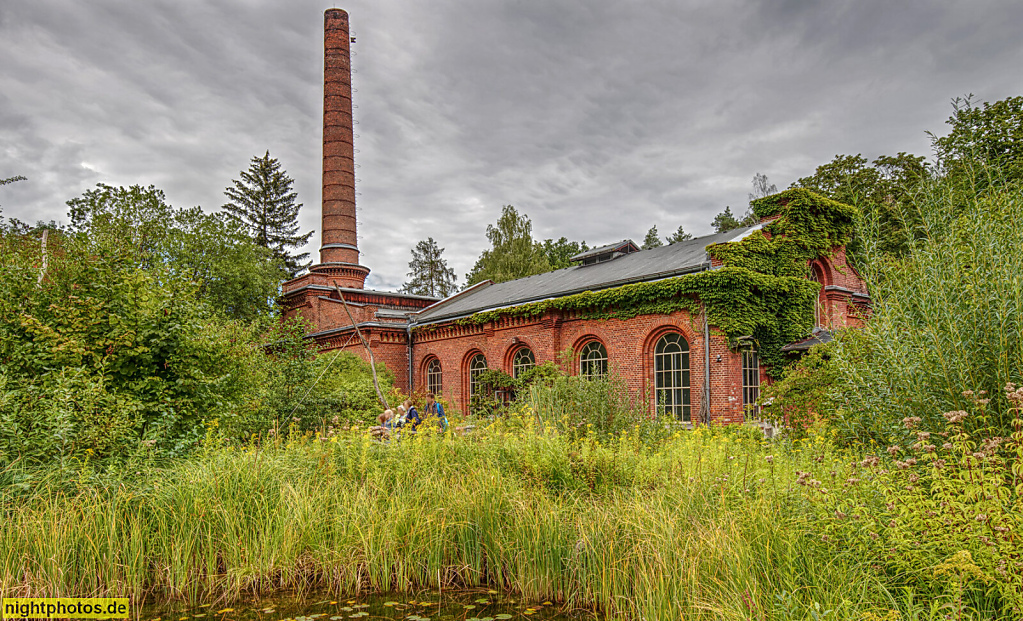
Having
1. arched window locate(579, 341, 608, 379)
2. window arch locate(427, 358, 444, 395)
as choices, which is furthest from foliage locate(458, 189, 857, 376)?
window arch locate(427, 358, 444, 395)

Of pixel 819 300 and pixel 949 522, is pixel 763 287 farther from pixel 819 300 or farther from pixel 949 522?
pixel 949 522

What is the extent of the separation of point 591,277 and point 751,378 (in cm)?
667

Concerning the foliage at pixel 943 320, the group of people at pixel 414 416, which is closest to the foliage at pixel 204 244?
the group of people at pixel 414 416

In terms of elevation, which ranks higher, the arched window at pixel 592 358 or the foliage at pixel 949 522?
the arched window at pixel 592 358

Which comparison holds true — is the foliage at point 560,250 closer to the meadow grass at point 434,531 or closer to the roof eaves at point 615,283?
the roof eaves at point 615,283

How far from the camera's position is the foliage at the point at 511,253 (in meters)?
38.1

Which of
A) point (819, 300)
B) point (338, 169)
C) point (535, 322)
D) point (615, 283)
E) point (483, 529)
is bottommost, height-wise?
point (483, 529)

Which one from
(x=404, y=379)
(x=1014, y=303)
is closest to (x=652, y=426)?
(x=1014, y=303)

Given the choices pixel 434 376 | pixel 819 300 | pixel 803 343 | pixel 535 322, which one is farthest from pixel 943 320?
pixel 434 376

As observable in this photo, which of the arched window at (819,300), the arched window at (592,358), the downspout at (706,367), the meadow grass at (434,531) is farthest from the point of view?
the arched window at (592,358)

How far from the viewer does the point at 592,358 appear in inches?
734

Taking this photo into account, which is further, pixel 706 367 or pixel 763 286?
pixel 763 286

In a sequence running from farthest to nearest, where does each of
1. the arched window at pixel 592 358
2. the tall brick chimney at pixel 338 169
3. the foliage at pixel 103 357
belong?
the tall brick chimney at pixel 338 169, the arched window at pixel 592 358, the foliage at pixel 103 357

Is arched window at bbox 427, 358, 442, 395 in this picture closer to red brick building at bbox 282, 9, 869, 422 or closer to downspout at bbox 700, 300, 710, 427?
red brick building at bbox 282, 9, 869, 422
